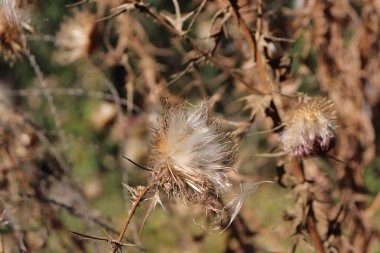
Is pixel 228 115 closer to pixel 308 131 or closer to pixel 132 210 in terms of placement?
pixel 308 131

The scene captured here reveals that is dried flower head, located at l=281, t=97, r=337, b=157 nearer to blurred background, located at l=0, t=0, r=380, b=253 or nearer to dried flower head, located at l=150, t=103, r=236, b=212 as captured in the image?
blurred background, located at l=0, t=0, r=380, b=253

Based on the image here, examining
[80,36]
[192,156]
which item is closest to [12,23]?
[192,156]

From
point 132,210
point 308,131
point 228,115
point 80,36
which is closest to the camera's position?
point 132,210

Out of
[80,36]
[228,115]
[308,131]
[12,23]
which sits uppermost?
[12,23]

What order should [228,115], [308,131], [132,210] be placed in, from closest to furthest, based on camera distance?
[132,210] < [308,131] < [228,115]

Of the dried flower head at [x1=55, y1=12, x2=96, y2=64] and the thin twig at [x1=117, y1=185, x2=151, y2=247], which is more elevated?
the thin twig at [x1=117, y1=185, x2=151, y2=247]

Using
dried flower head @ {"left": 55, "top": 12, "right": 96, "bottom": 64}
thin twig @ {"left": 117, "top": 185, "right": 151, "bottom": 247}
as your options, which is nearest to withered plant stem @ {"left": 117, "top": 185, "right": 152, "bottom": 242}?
thin twig @ {"left": 117, "top": 185, "right": 151, "bottom": 247}

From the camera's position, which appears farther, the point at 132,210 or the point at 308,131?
the point at 308,131
